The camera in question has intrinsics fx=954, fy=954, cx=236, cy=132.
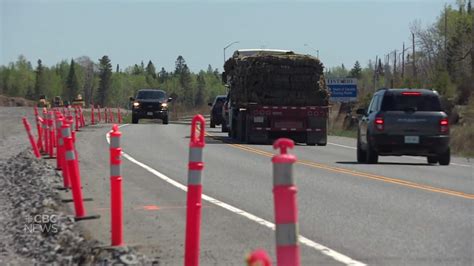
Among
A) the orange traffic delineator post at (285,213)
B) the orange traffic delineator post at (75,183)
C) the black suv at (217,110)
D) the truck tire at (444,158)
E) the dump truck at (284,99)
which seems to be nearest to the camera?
the orange traffic delineator post at (285,213)

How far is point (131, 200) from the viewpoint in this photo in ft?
46.0

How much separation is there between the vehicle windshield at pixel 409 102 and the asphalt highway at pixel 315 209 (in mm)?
1368

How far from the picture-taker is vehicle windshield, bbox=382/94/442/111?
2245 centimetres

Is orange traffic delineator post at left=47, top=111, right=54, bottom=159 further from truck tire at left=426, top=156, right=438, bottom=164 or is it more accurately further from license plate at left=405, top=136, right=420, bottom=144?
truck tire at left=426, top=156, right=438, bottom=164

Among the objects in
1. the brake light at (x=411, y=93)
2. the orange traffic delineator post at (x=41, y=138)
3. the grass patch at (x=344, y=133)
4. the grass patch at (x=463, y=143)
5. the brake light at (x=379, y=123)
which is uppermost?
the brake light at (x=411, y=93)

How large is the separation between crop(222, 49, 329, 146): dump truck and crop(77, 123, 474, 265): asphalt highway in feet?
27.8

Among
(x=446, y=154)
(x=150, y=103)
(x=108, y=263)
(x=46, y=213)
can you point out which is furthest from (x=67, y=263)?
(x=150, y=103)

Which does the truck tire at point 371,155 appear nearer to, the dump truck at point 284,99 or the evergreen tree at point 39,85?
the dump truck at point 284,99

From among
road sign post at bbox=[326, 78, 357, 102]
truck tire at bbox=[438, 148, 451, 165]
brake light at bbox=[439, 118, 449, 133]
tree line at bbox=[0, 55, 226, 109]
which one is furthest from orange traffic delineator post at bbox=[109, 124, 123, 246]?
tree line at bbox=[0, 55, 226, 109]

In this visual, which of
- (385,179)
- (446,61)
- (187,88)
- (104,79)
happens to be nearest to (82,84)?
(104,79)

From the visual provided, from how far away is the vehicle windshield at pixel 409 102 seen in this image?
22.5 meters

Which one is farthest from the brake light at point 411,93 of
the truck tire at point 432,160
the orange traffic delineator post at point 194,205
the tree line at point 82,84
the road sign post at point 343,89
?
the tree line at point 82,84

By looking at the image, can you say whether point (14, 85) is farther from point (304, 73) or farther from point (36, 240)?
point (36, 240)

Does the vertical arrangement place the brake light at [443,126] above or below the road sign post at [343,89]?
below
